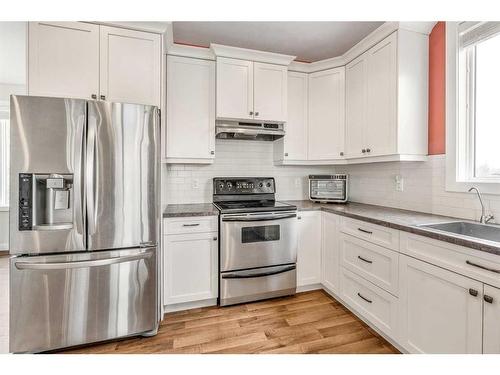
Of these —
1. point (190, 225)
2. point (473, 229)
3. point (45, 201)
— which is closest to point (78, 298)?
point (45, 201)

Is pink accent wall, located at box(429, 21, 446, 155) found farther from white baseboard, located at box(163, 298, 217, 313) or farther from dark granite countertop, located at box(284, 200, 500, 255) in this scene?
white baseboard, located at box(163, 298, 217, 313)

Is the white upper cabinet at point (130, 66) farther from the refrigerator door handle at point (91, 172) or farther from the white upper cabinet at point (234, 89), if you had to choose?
the white upper cabinet at point (234, 89)

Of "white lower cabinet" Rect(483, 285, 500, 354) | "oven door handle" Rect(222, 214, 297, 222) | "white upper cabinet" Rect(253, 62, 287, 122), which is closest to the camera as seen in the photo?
"white lower cabinet" Rect(483, 285, 500, 354)

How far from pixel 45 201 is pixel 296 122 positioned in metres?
2.37

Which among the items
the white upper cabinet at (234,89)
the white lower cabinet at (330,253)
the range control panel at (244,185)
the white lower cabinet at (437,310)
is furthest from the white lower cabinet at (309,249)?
the white upper cabinet at (234,89)

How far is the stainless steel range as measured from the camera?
221 centimetres

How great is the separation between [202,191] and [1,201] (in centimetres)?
354

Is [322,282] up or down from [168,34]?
down

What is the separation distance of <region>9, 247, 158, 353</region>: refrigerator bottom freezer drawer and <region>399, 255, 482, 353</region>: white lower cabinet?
1759 millimetres

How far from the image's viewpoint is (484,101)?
5.74 feet

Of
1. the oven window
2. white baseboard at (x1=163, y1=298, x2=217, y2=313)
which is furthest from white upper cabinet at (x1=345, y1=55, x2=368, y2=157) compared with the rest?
white baseboard at (x1=163, y1=298, x2=217, y2=313)

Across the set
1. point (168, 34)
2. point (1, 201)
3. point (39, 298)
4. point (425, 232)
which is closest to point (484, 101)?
point (425, 232)
